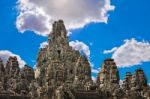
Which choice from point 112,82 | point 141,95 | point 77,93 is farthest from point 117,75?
point 77,93

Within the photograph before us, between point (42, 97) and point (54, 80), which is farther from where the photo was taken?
point (54, 80)

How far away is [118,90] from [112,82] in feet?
49.8

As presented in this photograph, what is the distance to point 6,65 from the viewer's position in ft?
645

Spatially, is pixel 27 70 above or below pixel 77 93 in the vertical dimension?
above

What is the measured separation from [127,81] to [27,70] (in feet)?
165

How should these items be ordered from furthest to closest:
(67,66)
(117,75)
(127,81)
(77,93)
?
(67,66) < (127,81) < (117,75) < (77,93)

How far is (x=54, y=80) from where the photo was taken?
129m

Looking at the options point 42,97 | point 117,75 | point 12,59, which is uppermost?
point 12,59

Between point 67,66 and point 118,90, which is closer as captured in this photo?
point 118,90

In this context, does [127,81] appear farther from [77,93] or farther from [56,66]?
[77,93]

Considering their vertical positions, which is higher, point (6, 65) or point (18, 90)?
point (6, 65)

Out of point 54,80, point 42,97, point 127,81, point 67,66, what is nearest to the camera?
point 42,97

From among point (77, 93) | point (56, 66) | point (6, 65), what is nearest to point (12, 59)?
point (6, 65)

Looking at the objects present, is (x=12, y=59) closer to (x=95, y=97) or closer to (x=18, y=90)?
(x=18, y=90)
